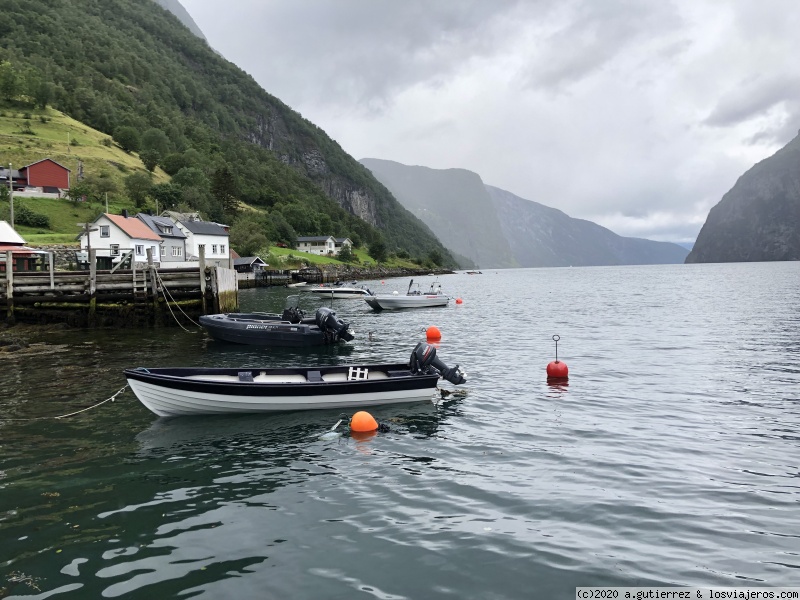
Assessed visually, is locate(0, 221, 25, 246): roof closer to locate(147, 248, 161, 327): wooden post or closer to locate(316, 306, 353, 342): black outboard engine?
locate(147, 248, 161, 327): wooden post

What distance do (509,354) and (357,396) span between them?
45.0 ft

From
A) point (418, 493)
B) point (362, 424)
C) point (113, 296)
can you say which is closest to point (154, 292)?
point (113, 296)

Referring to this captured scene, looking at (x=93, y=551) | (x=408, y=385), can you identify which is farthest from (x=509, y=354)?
(x=93, y=551)

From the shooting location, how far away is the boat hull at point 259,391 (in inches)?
631

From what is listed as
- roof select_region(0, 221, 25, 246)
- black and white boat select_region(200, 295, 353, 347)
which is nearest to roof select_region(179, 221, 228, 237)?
roof select_region(0, 221, 25, 246)

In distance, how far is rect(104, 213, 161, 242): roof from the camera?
7121 centimetres

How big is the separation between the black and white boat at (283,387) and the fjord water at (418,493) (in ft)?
1.55

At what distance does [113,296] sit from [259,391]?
88.5 ft

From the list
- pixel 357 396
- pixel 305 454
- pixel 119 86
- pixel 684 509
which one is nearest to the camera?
pixel 684 509

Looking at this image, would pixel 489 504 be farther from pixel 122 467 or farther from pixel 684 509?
pixel 122 467

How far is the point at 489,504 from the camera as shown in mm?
10656

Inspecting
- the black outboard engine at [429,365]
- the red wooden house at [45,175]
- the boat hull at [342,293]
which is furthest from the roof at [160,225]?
the black outboard engine at [429,365]

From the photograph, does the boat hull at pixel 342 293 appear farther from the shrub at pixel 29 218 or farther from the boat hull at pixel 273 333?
the shrub at pixel 29 218

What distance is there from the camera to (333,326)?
30062 mm
